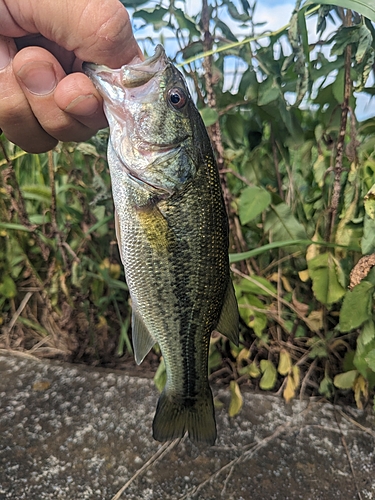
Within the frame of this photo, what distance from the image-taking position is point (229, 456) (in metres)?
1.67

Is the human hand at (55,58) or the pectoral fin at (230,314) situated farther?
the pectoral fin at (230,314)

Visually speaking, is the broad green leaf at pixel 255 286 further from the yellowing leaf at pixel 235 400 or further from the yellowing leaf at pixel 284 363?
the yellowing leaf at pixel 235 400

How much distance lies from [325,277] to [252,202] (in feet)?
1.43

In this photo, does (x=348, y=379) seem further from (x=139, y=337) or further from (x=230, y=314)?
(x=139, y=337)

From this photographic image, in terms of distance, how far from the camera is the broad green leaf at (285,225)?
5.80 feet

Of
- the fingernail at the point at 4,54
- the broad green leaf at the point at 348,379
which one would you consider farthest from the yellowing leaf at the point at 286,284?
the fingernail at the point at 4,54

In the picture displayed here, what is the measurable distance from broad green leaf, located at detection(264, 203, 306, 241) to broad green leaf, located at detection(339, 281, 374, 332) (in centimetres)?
38

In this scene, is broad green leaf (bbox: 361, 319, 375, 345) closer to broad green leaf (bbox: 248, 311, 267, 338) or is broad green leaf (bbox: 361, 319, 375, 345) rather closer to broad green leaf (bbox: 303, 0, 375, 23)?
broad green leaf (bbox: 248, 311, 267, 338)

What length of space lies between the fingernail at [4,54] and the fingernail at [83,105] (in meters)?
0.22

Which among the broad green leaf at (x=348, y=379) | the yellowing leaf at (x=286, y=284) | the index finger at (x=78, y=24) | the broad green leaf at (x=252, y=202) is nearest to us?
the index finger at (x=78, y=24)

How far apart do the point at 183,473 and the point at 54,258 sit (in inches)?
48.0

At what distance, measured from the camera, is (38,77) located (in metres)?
1.04

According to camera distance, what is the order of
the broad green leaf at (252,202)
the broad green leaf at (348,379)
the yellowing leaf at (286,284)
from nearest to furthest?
the broad green leaf at (252,202), the broad green leaf at (348,379), the yellowing leaf at (286,284)

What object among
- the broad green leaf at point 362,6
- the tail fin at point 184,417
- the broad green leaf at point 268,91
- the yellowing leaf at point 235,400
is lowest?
the yellowing leaf at point 235,400
